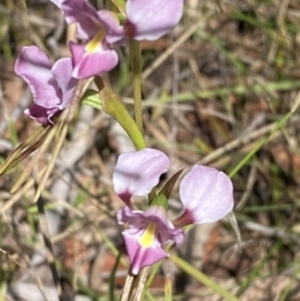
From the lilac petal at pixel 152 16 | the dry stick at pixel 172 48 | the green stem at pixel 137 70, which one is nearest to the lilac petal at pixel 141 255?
the green stem at pixel 137 70

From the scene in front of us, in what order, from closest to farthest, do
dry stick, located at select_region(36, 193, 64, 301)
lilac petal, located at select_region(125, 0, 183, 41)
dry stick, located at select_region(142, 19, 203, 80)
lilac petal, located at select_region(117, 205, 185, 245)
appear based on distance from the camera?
lilac petal, located at select_region(125, 0, 183, 41)
lilac petal, located at select_region(117, 205, 185, 245)
dry stick, located at select_region(36, 193, 64, 301)
dry stick, located at select_region(142, 19, 203, 80)

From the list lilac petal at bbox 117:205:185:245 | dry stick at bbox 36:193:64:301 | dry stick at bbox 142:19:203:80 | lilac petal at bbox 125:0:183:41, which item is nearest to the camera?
lilac petal at bbox 125:0:183:41

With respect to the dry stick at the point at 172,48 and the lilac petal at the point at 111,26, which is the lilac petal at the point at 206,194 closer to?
the lilac petal at the point at 111,26

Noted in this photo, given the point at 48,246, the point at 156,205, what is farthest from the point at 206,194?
the point at 48,246

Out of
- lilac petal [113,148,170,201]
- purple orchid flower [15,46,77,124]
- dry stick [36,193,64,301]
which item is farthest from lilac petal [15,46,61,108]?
dry stick [36,193,64,301]

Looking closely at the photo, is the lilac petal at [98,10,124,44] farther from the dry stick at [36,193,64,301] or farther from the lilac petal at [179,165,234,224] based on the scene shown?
the dry stick at [36,193,64,301]

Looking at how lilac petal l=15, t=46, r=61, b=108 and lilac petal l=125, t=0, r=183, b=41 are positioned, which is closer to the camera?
lilac petal l=125, t=0, r=183, b=41

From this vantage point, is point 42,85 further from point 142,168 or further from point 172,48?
point 172,48
